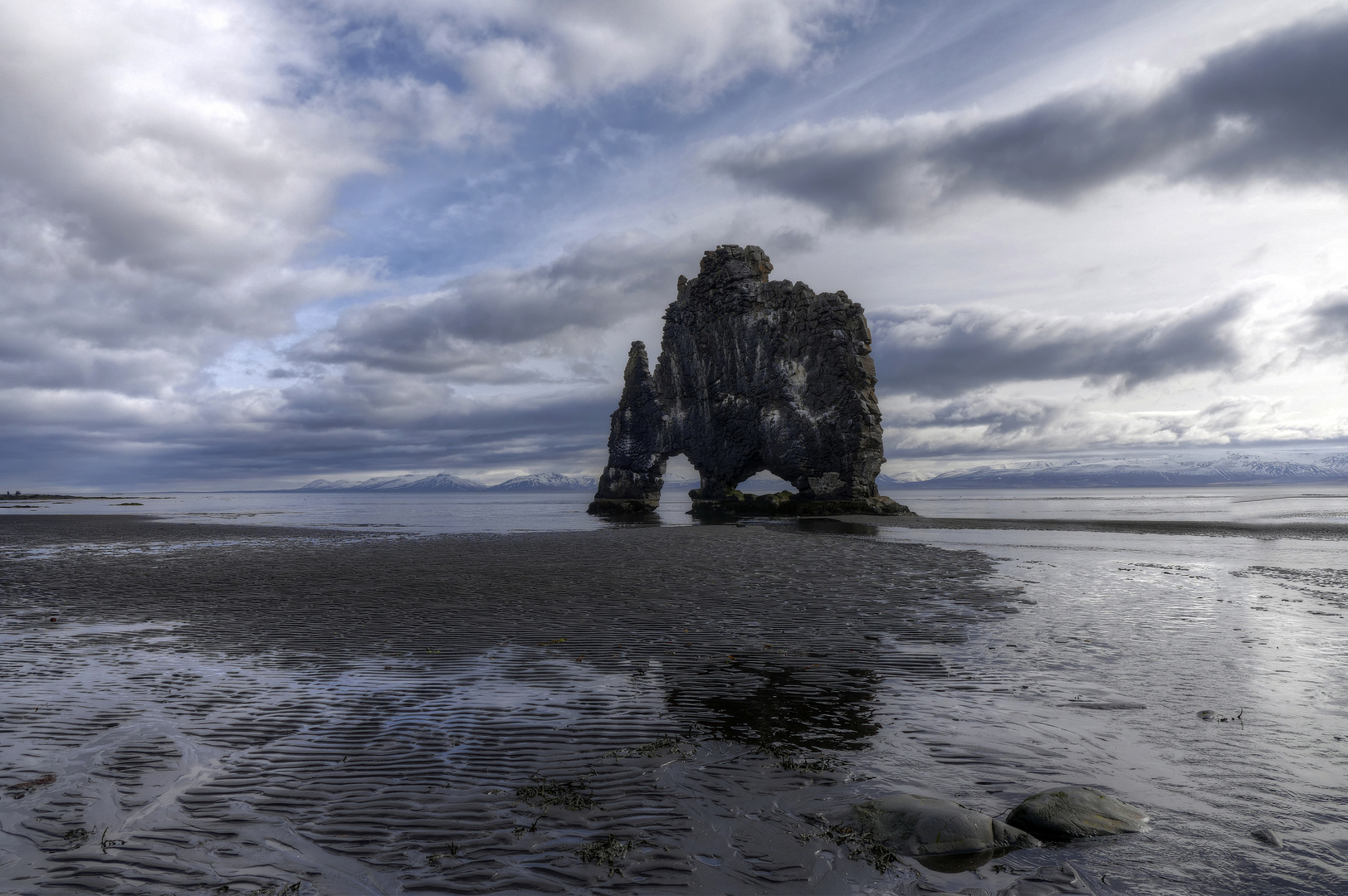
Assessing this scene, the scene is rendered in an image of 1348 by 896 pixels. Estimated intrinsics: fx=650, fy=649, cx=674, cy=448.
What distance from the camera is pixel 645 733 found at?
855 centimetres

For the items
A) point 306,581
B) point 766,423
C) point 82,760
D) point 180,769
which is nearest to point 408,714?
point 180,769

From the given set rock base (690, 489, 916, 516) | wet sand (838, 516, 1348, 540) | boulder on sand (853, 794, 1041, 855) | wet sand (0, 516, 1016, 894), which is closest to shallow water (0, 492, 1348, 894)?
wet sand (0, 516, 1016, 894)

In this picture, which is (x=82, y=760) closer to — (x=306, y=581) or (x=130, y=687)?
(x=130, y=687)

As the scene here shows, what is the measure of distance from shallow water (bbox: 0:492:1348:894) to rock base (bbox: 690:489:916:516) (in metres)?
57.0

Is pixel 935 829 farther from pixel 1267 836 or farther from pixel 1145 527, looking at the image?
pixel 1145 527

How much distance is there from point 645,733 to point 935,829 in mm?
3908

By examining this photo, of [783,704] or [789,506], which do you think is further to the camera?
[789,506]

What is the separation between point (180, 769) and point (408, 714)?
2.68 metres

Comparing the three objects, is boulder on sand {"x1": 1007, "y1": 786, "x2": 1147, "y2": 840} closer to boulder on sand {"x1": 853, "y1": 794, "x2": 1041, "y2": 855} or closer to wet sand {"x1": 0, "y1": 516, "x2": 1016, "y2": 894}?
boulder on sand {"x1": 853, "y1": 794, "x2": 1041, "y2": 855}

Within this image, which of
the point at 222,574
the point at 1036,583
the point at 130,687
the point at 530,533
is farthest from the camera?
the point at 530,533

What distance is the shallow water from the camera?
5.43 m

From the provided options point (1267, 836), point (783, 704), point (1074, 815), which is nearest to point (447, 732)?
point (783, 704)

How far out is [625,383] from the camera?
111 metres

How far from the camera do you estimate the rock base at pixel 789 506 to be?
76.6 m
